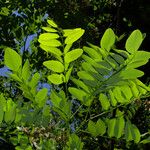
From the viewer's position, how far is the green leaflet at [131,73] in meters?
1.11

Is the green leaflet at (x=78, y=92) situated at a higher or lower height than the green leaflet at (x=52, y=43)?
lower

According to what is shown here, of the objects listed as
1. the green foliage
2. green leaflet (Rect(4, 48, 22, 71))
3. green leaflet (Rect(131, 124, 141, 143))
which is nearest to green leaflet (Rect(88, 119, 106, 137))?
the green foliage

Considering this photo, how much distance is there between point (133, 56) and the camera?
3.62ft

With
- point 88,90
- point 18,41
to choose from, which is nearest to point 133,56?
point 88,90

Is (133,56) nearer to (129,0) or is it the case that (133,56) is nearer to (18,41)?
(18,41)

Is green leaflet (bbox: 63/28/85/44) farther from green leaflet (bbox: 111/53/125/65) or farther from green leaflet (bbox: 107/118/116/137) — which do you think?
green leaflet (bbox: 107/118/116/137)

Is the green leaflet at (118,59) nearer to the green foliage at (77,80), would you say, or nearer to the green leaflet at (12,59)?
the green foliage at (77,80)

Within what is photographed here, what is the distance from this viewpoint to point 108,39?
3.70 ft

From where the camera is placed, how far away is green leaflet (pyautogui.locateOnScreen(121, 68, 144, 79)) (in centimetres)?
111

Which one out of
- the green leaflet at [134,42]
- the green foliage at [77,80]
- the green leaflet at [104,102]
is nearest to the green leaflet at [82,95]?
the green foliage at [77,80]

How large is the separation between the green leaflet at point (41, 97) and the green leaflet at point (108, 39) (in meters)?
0.25

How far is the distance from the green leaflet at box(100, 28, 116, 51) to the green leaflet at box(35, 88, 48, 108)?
0.82ft

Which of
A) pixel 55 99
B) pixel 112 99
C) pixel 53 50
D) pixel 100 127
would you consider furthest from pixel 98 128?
pixel 53 50

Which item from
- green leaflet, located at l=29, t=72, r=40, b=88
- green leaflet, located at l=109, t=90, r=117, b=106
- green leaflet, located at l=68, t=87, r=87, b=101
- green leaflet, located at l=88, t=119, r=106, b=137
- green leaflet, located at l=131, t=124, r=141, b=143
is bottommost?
green leaflet, located at l=131, t=124, r=141, b=143
